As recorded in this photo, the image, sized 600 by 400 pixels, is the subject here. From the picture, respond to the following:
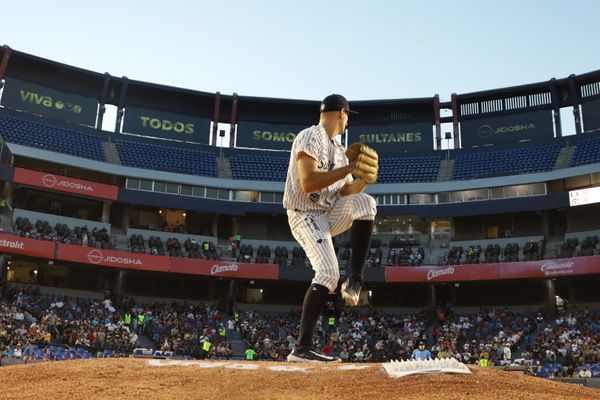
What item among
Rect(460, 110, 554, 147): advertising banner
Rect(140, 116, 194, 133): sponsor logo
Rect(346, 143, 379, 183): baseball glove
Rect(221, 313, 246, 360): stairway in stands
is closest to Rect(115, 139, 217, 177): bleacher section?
Rect(140, 116, 194, 133): sponsor logo

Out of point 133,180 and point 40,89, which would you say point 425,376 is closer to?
point 133,180

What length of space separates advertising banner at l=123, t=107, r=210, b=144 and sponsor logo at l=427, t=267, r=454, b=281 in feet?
66.8

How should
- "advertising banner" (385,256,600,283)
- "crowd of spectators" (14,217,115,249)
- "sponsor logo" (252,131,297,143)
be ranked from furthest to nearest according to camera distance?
"sponsor logo" (252,131,297,143) → "crowd of spectators" (14,217,115,249) → "advertising banner" (385,256,600,283)

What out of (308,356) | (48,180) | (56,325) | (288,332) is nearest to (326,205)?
(308,356)

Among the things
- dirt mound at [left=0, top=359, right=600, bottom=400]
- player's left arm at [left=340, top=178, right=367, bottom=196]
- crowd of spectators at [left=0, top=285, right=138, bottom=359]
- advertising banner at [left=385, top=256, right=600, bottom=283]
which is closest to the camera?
dirt mound at [left=0, top=359, right=600, bottom=400]

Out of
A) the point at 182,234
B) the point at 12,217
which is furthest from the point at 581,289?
the point at 12,217

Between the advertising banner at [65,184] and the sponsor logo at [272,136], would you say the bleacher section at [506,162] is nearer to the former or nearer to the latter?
the sponsor logo at [272,136]

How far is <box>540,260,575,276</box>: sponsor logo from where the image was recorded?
32.1 metres

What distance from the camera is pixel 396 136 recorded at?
4575 cm

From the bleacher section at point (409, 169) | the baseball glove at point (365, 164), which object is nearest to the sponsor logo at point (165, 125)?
the bleacher section at point (409, 169)

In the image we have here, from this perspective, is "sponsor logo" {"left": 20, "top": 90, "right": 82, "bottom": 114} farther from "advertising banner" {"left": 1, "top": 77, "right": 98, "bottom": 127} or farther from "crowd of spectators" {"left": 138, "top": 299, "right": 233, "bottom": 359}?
"crowd of spectators" {"left": 138, "top": 299, "right": 233, "bottom": 359}

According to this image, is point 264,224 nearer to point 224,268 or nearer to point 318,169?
point 224,268

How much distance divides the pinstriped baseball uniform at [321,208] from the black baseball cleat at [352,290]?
122 millimetres

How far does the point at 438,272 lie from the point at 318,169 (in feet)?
99.9
